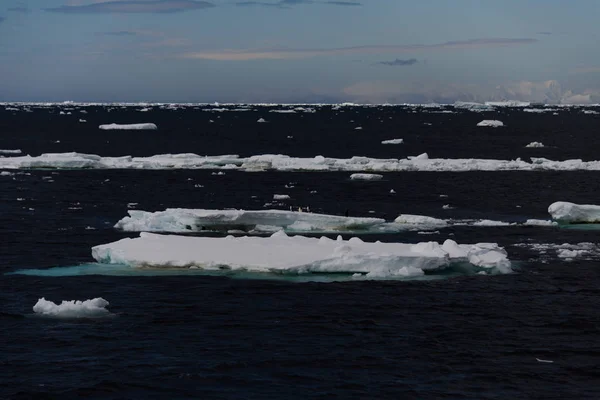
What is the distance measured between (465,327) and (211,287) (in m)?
7.84

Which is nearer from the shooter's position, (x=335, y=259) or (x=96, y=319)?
(x=96, y=319)

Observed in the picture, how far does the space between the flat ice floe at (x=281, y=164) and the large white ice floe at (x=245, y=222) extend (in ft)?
87.4

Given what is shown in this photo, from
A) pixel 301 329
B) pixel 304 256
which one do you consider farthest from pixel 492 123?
pixel 301 329

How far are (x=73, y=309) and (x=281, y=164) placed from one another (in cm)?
4202

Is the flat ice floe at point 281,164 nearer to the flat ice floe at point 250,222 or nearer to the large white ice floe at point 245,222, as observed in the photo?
the flat ice floe at point 250,222

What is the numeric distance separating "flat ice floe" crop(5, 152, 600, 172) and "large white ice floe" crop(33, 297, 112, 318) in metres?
39.7

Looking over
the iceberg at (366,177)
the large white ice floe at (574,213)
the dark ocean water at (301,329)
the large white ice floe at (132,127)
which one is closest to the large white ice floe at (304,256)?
the dark ocean water at (301,329)

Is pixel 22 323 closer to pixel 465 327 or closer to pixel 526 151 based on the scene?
pixel 465 327

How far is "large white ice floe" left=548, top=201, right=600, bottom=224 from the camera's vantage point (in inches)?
1459

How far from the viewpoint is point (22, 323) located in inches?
864

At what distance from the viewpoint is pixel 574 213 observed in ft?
122

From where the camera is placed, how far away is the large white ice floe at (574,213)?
1459 inches

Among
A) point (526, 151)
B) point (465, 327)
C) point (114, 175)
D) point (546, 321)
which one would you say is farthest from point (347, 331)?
point (526, 151)

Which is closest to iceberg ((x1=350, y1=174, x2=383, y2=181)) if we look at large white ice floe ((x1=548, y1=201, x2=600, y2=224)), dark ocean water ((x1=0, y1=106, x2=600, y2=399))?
dark ocean water ((x1=0, y1=106, x2=600, y2=399))
